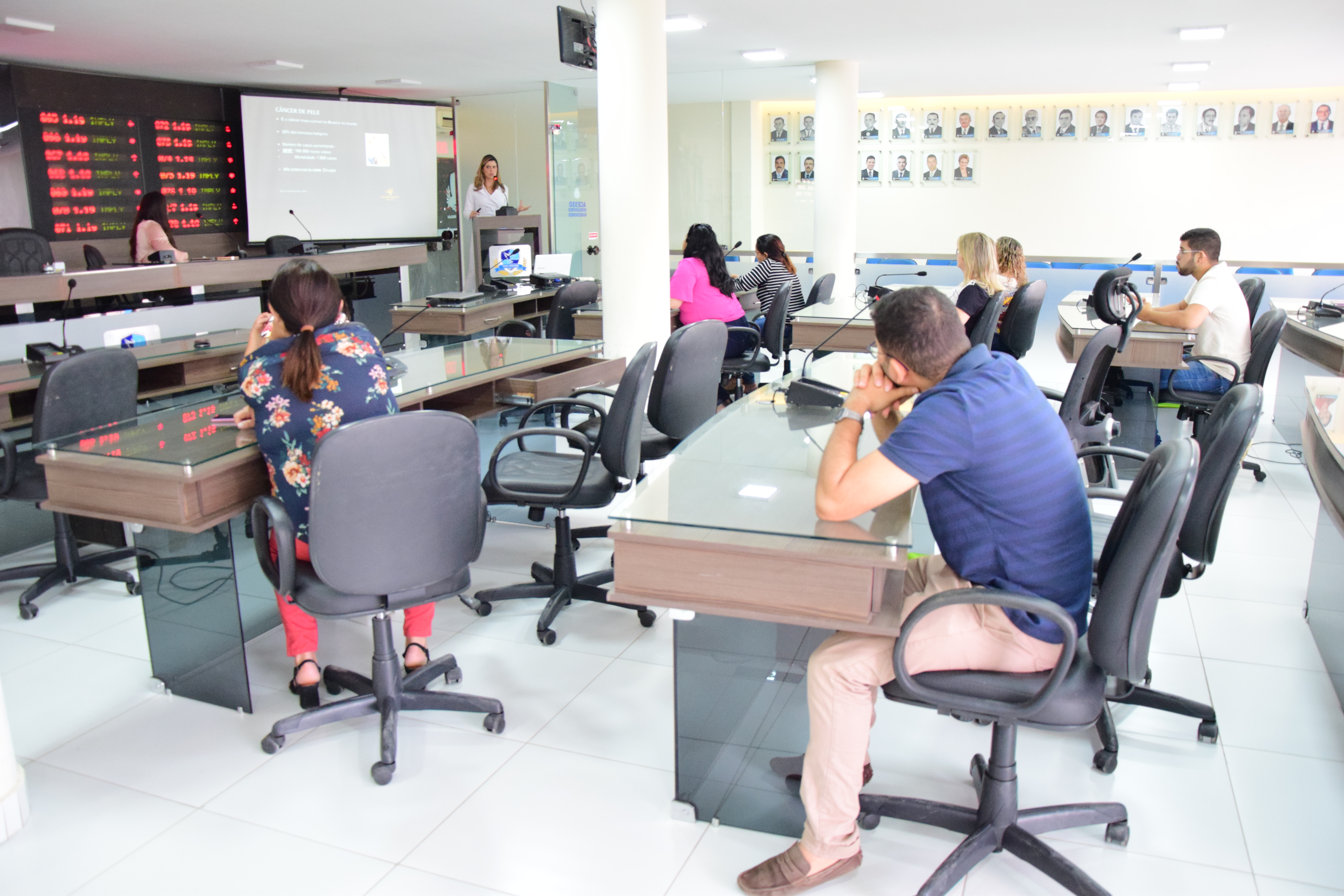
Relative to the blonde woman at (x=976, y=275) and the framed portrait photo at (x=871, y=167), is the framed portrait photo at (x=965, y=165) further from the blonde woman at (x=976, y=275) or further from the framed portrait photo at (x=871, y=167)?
the blonde woman at (x=976, y=275)

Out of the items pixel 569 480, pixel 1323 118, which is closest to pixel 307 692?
pixel 569 480

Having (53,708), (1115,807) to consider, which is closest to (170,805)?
(53,708)

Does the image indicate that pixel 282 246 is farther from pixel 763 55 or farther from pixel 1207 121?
pixel 1207 121

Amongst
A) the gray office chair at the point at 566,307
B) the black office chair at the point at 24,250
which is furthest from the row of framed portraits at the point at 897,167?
the black office chair at the point at 24,250

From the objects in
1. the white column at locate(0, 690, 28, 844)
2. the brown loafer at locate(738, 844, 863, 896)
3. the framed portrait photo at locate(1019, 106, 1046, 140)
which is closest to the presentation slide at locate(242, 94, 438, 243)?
the framed portrait photo at locate(1019, 106, 1046, 140)

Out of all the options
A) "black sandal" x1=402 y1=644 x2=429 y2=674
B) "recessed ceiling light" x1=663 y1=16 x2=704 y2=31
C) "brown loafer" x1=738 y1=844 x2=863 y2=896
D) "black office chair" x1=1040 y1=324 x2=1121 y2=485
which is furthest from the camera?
"recessed ceiling light" x1=663 y1=16 x2=704 y2=31

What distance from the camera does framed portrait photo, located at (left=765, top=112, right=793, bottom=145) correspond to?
11.7m

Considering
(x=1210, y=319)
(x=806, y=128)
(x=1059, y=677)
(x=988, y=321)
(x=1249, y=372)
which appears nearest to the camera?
(x=1059, y=677)

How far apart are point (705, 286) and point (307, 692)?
3.76 meters

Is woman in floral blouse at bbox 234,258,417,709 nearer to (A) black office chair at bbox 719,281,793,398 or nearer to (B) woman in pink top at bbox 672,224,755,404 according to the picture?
(A) black office chair at bbox 719,281,793,398

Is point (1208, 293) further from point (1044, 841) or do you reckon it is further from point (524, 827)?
point (524, 827)

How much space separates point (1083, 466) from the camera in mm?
4902

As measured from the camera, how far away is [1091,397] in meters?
3.88

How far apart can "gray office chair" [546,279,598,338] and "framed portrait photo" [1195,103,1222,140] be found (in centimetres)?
799
